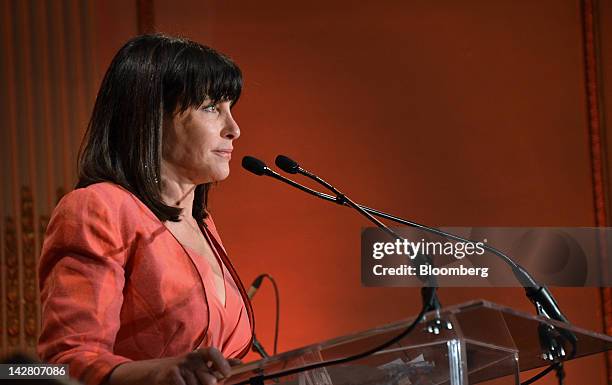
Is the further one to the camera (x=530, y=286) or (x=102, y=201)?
(x=530, y=286)

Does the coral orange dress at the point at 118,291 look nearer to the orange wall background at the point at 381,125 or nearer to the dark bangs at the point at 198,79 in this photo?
the dark bangs at the point at 198,79

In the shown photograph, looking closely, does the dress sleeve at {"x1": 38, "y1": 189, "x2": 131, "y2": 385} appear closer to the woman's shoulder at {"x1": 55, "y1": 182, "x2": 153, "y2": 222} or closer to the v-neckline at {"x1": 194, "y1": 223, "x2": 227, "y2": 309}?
the woman's shoulder at {"x1": 55, "y1": 182, "x2": 153, "y2": 222}

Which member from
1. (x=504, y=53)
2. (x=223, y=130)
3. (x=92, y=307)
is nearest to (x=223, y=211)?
(x=504, y=53)

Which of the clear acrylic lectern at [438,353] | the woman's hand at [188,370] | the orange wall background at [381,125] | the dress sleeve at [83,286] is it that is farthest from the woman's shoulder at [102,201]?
the orange wall background at [381,125]

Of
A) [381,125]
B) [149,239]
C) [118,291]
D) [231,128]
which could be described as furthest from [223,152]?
[381,125]

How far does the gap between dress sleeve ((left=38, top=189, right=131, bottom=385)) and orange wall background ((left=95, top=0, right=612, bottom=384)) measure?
6.96 feet

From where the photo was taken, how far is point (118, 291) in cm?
160

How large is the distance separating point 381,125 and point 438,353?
2495 millimetres

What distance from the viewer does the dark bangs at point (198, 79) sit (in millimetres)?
1880

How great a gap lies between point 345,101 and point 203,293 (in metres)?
2.22

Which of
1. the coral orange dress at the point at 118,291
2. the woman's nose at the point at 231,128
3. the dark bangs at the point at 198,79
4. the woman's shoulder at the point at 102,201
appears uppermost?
the dark bangs at the point at 198,79

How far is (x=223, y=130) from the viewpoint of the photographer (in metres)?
1.94

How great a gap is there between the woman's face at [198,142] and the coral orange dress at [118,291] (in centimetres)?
18

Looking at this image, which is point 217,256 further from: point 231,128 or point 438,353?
point 438,353
